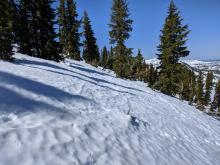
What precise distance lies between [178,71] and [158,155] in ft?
80.3

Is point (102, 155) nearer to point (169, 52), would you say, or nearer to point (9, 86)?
point (9, 86)

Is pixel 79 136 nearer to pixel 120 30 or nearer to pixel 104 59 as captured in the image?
pixel 120 30

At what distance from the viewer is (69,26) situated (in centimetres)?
3844

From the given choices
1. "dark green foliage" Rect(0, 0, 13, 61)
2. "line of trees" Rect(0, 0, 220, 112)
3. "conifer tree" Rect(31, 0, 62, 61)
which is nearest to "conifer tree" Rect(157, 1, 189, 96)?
"line of trees" Rect(0, 0, 220, 112)

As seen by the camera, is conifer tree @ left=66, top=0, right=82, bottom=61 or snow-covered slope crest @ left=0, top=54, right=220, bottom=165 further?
conifer tree @ left=66, top=0, right=82, bottom=61

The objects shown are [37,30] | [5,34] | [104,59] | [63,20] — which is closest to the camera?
[5,34]

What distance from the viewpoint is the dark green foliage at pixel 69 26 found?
37625 millimetres

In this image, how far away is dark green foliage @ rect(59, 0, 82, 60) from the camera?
37.6 metres

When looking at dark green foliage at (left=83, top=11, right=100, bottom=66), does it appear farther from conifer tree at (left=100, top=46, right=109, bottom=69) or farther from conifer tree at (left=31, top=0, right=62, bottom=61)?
conifer tree at (left=31, top=0, right=62, bottom=61)

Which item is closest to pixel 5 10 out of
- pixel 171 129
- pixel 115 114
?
pixel 115 114

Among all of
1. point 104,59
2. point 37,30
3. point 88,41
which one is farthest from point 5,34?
point 104,59

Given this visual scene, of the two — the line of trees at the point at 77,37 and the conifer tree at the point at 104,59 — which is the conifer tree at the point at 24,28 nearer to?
the line of trees at the point at 77,37

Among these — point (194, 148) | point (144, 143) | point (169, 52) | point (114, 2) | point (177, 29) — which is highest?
point (114, 2)

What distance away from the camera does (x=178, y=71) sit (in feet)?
92.4
